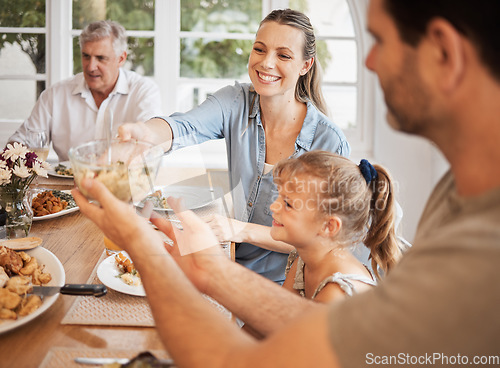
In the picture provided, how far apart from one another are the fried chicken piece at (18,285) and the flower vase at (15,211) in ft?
1.50

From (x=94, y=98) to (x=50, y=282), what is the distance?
7.20 ft

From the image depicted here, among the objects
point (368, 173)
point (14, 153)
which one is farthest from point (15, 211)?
point (368, 173)

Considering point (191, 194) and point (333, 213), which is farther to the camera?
point (333, 213)

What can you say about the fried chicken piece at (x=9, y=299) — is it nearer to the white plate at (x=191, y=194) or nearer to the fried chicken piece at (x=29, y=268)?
the fried chicken piece at (x=29, y=268)

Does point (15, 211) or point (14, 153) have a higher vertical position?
point (14, 153)

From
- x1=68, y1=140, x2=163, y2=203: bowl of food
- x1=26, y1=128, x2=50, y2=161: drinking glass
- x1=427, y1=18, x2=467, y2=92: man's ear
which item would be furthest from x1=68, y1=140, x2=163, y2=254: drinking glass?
x1=26, y1=128, x2=50, y2=161: drinking glass

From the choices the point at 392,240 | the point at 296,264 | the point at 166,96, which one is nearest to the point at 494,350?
the point at 392,240

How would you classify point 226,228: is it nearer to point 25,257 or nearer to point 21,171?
point 25,257

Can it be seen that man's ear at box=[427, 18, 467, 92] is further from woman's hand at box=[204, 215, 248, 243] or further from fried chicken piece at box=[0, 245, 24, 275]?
fried chicken piece at box=[0, 245, 24, 275]

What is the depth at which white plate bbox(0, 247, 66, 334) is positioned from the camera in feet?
3.35

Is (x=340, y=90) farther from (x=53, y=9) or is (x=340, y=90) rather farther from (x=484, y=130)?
(x=484, y=130)

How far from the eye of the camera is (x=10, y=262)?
1256mm

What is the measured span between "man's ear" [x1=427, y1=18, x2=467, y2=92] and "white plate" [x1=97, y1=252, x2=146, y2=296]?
0.81 meters

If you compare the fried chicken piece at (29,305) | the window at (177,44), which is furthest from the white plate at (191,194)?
the window at (177,44)
